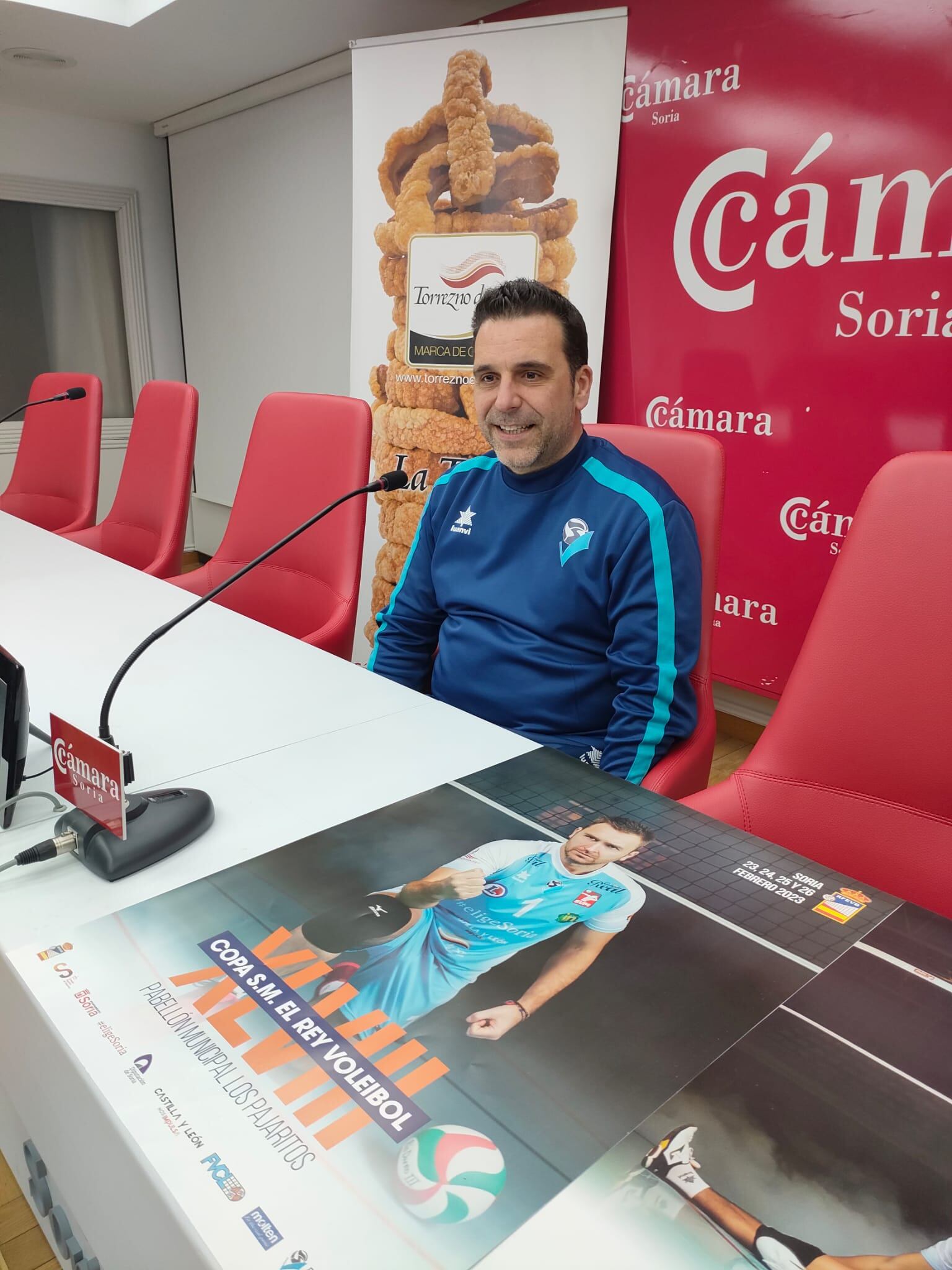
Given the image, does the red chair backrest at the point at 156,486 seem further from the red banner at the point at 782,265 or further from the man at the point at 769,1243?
the man at the point at 769,1243

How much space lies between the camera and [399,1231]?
0.52 meters

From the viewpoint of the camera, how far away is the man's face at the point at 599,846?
898mm

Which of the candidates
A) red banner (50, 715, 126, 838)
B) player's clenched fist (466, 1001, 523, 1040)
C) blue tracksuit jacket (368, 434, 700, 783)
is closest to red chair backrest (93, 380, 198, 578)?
blue tracksuit jacket (368, 434, 700, 783)

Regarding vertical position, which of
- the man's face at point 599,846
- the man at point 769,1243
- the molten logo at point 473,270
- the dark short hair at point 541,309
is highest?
the molten logo at point 473,270

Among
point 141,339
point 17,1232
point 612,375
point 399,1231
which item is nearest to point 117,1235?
point 399,1231

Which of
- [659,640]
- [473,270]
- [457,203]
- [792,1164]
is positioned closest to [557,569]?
[659,640]

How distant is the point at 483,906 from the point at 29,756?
0.66 metres

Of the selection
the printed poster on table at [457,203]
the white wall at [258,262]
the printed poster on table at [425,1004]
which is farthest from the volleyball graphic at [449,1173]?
the white wall at [258,262]

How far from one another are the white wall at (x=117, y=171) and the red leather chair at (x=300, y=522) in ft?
10.5

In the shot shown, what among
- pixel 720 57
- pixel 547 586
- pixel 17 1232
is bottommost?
pixel 17 1232

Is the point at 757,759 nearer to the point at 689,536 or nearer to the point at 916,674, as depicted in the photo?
the point at 916,674

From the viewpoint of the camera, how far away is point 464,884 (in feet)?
2.80

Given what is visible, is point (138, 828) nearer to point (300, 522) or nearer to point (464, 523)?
point (464, 523)

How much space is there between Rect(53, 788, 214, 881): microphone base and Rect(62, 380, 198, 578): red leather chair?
5.44 feet
